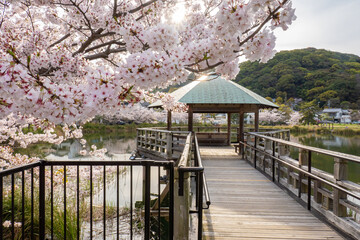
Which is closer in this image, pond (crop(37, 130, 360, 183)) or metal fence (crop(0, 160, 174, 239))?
metal fence (crop(0, 160, 174, 239))

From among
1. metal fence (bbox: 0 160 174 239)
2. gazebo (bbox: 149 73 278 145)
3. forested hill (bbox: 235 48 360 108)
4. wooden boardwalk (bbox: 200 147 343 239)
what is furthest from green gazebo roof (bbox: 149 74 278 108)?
forested hill (bbox: 235 48 360 108)

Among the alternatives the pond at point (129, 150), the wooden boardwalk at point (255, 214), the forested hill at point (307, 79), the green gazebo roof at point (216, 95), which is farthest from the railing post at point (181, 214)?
the forested hill at point (307, 79)

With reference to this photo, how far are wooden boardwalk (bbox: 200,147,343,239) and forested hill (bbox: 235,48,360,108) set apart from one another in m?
54.3

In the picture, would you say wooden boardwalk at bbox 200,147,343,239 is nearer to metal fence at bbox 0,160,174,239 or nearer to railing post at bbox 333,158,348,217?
railing post at bbox 333,158,348,217

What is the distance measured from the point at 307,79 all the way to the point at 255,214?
6407 centimetres

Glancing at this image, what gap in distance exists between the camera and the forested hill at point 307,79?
5175cm

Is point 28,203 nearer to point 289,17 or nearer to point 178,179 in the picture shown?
point 178,179

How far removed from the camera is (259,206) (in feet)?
12.9

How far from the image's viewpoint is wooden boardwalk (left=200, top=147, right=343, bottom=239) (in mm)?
3008

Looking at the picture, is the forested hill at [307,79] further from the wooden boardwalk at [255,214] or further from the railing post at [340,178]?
the railing post at [340,178]

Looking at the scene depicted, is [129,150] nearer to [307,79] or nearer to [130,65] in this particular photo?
[130,65]

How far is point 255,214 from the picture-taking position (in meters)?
3.61

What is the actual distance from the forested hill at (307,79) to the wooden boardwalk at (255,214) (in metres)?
54.3

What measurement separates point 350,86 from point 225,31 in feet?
204
